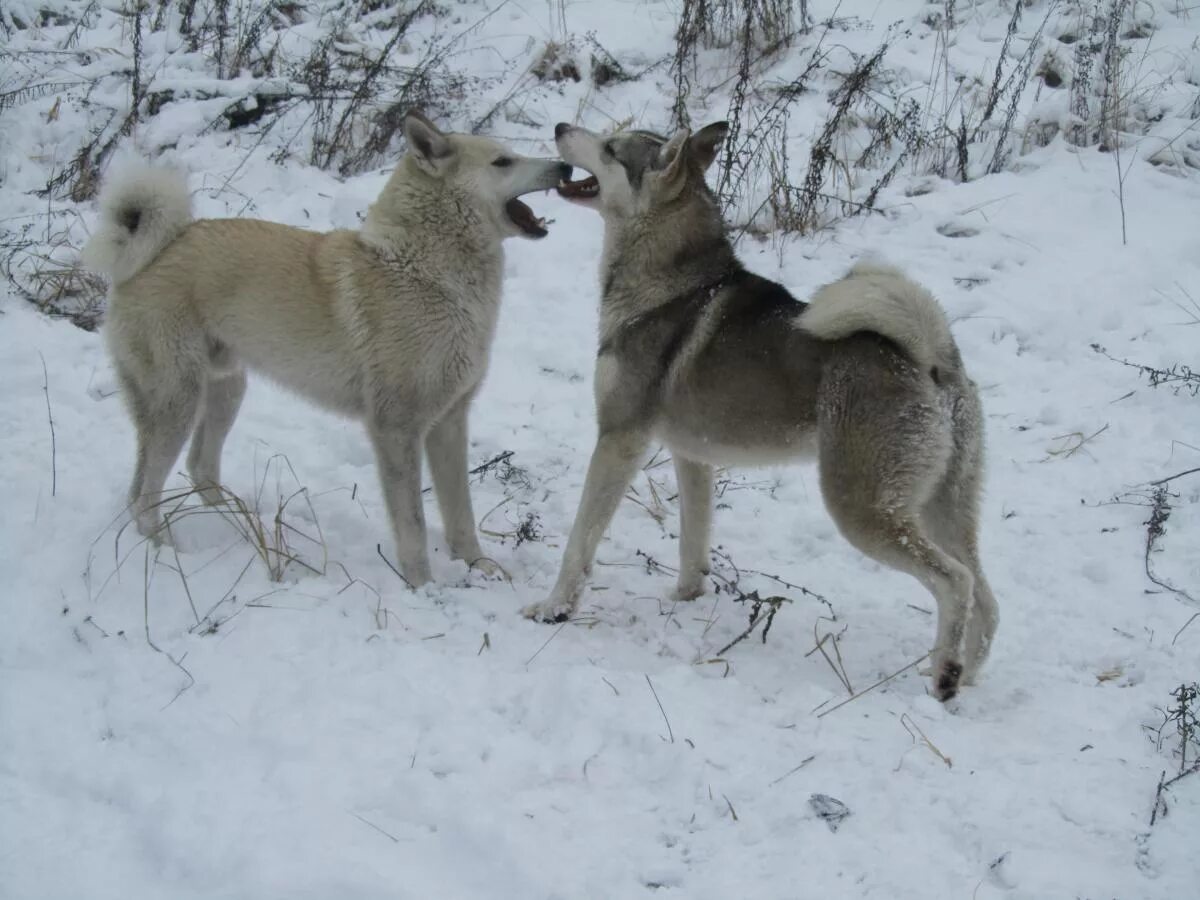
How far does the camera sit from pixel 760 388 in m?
3.78

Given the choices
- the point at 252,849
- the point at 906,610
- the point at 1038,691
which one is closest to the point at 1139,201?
the point at 906,610

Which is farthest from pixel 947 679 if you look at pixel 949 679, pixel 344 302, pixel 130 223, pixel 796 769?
pixel 130 223

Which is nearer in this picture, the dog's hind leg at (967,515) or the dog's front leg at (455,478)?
the dog's hind leg at (967,515)

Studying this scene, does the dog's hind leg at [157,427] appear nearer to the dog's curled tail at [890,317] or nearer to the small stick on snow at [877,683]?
the dog's curled tail at [890,317]

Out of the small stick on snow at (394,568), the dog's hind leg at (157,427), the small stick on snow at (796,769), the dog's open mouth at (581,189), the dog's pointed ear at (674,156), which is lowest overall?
the small stick on snow at (394,568)

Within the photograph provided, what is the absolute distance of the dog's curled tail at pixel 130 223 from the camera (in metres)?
4.30

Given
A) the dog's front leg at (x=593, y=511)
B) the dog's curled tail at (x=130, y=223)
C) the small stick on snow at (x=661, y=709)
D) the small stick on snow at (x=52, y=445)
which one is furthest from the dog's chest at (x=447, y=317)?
the small stick on snow at (x=52, y=445)

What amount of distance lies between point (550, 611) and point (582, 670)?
65cm

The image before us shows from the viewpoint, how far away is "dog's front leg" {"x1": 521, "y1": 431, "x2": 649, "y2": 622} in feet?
13.4

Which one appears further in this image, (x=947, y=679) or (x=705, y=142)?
(x=705, y=142)

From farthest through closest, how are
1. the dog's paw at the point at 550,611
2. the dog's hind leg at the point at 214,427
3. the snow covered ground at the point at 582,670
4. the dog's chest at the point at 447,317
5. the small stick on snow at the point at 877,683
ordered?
the dog's hind leg at the point at 214,427
the dog's chest at the point at 447,317
the dog's paw at the point at 550,611
the small stick on snow at the point at 877,683
the snow covered ground at the point at 582,670

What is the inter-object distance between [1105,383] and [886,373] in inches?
114

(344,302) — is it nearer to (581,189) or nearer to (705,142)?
(581,189)

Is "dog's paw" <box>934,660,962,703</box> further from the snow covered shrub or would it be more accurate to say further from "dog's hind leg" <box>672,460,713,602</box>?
the snow covered shrub
